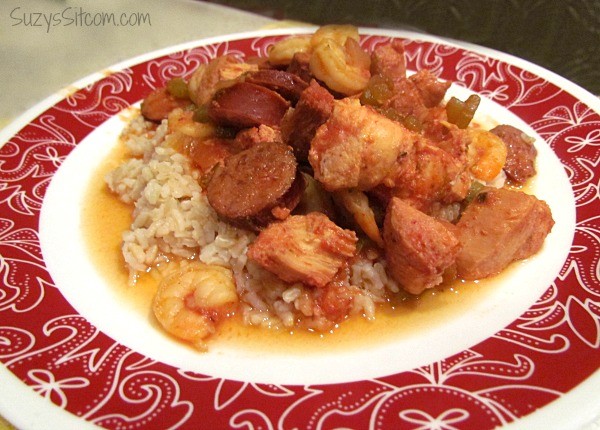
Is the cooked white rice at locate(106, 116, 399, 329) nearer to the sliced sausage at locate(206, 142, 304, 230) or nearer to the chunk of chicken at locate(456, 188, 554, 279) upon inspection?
the sliced sausage at locate(206, 142, 304, 230)

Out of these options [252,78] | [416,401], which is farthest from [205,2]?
[416,401]

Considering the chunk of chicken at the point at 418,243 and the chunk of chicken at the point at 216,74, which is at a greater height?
the chunk of chicken at the point at 216,74

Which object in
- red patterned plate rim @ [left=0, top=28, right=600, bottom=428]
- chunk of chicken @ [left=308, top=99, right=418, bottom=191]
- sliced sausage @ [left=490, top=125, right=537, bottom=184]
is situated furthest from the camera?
sliced sausage @ [left=490, top=125, right=537, bottom=184]

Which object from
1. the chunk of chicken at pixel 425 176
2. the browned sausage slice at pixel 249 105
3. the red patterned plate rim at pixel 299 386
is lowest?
the red patterned plate rim at pixel 299 386

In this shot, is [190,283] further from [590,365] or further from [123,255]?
[590,365]

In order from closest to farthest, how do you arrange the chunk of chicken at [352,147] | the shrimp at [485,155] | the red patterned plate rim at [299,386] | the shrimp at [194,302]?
the red patterned plate rim at [299,386] < the chunk of chicken at [352,147] < the shrimp at [194,302] < the shrimp at [485,155]

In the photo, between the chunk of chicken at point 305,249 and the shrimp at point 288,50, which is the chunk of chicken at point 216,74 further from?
the chunk of chicken at point 305,249

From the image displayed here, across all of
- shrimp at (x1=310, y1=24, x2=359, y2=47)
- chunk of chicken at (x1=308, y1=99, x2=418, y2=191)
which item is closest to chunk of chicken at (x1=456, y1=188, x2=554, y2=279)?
chunk of chicken at (x1=308, y1=99, x2=418, y2=191)

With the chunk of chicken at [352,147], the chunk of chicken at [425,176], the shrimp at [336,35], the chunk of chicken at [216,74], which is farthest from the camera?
the shrimp at [336,35]

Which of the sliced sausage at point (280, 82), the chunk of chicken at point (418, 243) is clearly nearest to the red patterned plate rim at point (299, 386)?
the chunk of chicken at point (418, 243)
